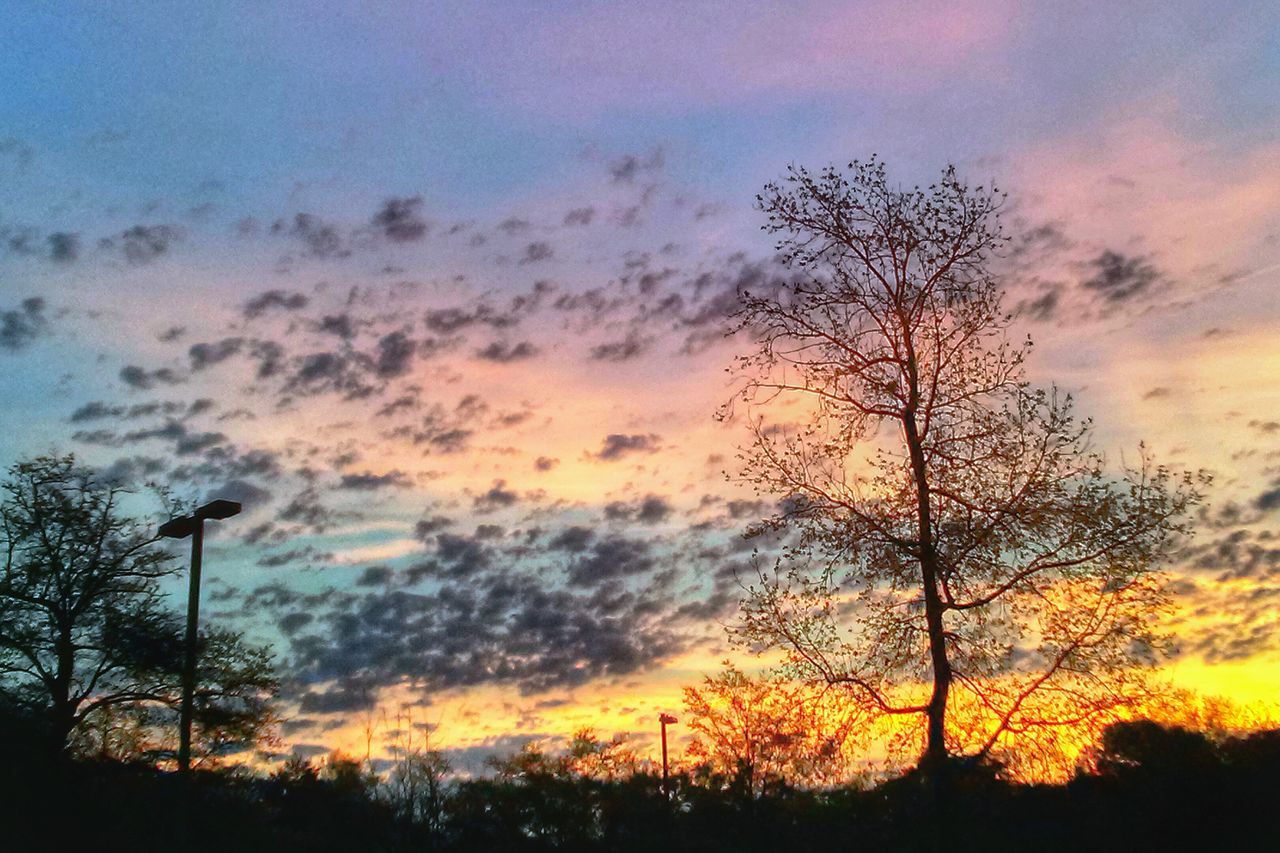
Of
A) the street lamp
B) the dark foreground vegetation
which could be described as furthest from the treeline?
the street lamp

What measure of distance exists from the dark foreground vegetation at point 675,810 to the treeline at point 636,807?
0.17ft

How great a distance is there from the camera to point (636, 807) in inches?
2328

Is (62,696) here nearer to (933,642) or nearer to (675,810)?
(933,642)

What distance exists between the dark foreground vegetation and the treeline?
53 millimetres

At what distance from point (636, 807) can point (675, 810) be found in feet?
7.66

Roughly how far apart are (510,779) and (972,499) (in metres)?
48.3

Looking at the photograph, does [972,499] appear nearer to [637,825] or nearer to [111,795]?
[111,795]

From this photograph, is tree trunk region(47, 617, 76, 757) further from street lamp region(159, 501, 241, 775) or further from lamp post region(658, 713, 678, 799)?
lamp post region(658, 713, 678, 799)

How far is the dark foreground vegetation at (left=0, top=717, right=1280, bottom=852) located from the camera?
24359 mm

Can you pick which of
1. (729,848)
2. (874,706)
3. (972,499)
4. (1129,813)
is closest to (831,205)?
(972,499)

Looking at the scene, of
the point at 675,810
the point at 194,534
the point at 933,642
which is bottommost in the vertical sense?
the point at 675,810

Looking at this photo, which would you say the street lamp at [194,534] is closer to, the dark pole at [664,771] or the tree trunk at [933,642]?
the tree trunk at [933,642]

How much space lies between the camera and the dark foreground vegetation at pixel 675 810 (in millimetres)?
24359

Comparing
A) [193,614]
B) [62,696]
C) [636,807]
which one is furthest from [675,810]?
[193,614]
